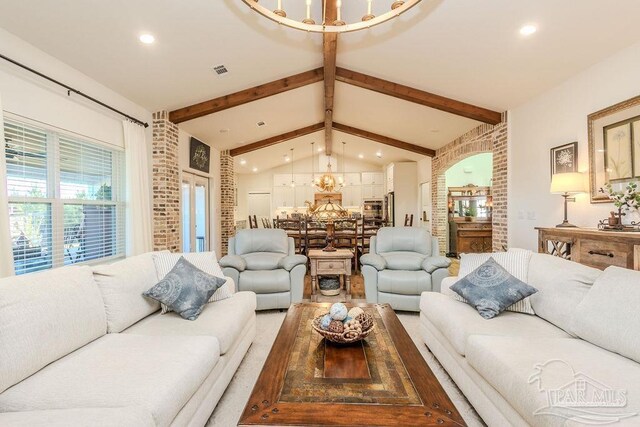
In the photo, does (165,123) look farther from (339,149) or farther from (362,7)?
(339,149)

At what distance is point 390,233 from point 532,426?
2.98 m

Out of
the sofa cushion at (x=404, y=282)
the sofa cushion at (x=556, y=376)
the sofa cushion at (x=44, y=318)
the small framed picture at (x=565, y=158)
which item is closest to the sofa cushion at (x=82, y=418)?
the sofa cushion at (x=44, y=318)

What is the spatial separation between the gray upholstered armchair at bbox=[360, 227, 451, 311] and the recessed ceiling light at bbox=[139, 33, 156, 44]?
3.17 m

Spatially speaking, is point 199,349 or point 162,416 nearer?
point 162,416

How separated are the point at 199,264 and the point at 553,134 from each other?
415 cm

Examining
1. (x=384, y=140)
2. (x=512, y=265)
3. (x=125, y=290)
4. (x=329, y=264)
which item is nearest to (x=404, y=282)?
(x=329, y=264)

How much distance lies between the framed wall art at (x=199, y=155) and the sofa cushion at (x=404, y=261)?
12.9 ft

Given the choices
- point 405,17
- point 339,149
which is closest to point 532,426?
point 405,17

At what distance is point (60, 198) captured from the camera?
3.15 metres

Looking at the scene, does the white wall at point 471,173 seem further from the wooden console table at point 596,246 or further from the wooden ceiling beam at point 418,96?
the wooden console table at point 596,246

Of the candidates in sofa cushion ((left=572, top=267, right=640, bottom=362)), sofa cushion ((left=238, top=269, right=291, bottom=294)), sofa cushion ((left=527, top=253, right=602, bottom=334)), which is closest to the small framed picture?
sofa cushion ((left=527, top=253, right=602, bottom=334))

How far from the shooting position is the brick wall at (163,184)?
454cm

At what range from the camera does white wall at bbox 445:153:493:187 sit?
874 cm

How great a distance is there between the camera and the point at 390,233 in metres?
4.23
